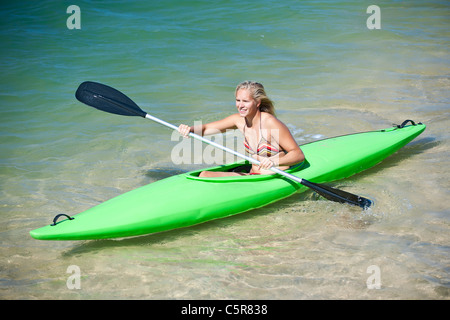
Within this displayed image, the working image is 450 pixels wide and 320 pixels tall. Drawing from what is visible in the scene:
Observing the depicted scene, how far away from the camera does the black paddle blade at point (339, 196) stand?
13.4 ft

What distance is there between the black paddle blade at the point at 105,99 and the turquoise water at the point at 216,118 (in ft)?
2.30

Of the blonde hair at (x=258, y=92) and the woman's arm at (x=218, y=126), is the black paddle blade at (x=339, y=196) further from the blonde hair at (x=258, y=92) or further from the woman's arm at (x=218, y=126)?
the woman's arm at (x=218, y=126)

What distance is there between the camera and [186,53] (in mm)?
8836

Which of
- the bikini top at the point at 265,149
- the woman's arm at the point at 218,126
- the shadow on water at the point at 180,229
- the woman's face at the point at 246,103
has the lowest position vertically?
the shadow on water at the point at 180,229

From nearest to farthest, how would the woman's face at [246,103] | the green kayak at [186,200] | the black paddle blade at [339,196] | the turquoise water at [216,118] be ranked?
the turquoise water at [216,118] < the green kayak at [186,200] < the woman's face at [246,103] < the black paddle blade at [339,196]

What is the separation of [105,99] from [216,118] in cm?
197

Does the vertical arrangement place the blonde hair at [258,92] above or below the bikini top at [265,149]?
above

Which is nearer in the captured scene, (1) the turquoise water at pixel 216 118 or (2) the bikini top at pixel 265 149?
(1) the turquoise water at pixel 216 118

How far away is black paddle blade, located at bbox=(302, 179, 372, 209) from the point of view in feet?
13.4

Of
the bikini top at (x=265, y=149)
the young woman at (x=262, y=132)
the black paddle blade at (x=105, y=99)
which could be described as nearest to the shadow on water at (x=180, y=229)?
the young woman at (x=262, y=132)

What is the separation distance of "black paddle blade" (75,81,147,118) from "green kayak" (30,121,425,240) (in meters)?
0.96

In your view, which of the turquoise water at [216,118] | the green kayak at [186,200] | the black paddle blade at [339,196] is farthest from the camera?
the black paddle blade at [339,196]


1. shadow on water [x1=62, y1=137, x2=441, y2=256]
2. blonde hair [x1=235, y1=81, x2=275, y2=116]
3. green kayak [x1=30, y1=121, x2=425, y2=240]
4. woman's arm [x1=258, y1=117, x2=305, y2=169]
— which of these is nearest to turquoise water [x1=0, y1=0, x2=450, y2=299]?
shadow on water [x1=62, y1=137, x2=441, y2=256]

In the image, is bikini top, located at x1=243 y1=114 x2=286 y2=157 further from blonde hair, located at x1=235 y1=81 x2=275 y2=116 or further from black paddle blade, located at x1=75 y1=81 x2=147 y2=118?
black paddle blade, located at x1=75 y1=81 x2=147 y2=118
